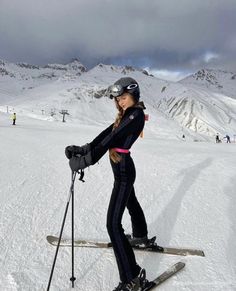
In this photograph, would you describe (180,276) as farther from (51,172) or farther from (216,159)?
(216,159)

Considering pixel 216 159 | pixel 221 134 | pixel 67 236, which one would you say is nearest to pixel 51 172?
pixel 67 236

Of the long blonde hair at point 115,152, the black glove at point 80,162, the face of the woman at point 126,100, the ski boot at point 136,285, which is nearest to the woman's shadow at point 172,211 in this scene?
the ski boot at point 136,285

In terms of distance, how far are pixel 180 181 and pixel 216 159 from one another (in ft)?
16.4

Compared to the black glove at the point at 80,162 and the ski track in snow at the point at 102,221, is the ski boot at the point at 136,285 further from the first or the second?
the black glove at the point at 80,162

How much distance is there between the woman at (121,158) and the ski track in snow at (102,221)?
17.6 inches

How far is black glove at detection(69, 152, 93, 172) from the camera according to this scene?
4016mm

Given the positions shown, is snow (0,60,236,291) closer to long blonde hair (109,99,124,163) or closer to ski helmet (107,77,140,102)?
long blonde hair (109,99,124,163)

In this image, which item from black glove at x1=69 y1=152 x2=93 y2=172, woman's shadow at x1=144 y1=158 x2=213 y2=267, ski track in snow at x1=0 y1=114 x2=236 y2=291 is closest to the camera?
black glove at x1=69 y1=152 x2=93 y2=172

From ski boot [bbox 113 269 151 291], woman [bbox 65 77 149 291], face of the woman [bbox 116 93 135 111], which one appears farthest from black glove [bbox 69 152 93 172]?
ski boot [bbox 113 269 151 291]

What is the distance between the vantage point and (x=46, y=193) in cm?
794

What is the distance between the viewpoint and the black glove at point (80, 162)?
4.02 m

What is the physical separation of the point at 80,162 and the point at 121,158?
534mm

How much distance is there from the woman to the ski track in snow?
1.47 ft

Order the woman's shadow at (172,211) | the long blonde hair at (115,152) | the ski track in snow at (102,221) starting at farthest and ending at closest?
the woman's shadow at (172,211), the ski track in snow at (102,221), the long blonde hair at (115,152)
